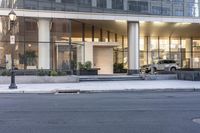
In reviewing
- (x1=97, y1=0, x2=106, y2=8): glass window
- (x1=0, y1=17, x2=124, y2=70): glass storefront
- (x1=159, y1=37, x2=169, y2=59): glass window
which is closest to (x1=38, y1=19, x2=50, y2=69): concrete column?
(x1=0, y1=17, x2=124, y2=70): glass storefront

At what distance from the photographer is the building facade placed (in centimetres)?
3988

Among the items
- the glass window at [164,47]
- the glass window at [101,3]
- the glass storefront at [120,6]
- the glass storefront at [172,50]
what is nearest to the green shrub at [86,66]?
the glass storefront at [120,6]

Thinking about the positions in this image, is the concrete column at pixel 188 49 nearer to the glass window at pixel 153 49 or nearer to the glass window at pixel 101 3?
the glass window at pixel 153 49

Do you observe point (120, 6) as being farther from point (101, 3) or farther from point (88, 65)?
point (88, 65)

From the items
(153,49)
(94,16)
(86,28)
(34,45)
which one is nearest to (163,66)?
(153,49)

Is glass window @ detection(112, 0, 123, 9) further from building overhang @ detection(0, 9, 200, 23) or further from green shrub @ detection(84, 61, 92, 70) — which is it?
green shrub @ detection(84, 61, 92, 70)

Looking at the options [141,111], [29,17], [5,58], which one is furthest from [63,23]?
[141,111]

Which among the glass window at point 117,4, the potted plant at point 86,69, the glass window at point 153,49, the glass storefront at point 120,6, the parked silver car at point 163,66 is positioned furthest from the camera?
the glass window at point 153,49

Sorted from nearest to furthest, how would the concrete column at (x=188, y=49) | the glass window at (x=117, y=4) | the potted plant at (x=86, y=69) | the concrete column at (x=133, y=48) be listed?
1. the potted plant at (x=86, y=69)
2. the glass window at (x=117, y=4)
3. the concrete column at (x=133, y=48)
4. the concrete column at (x=188, y=49)

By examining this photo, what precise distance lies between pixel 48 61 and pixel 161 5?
1514 centimetres

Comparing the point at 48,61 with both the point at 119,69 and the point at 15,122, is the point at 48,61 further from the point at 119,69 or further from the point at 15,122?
the point at 15,122

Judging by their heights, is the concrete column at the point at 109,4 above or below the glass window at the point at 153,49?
above

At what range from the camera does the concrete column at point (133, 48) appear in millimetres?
45844

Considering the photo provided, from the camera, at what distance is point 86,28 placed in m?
47.5
